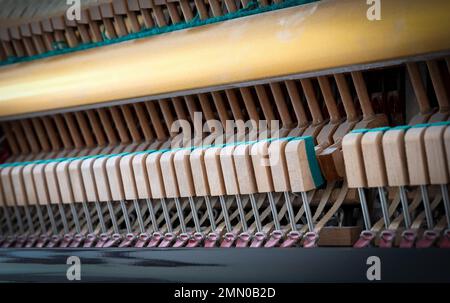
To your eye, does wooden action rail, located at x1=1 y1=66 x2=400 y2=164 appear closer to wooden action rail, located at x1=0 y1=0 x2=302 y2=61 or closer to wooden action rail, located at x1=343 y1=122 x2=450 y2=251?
wooden action rail, located at x1=343 y1=122 x2=450 y2=251

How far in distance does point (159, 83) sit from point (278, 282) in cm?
85

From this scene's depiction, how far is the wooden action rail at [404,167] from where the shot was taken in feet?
6.42

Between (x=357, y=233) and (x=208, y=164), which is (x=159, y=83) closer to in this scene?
(x=208, y=164)

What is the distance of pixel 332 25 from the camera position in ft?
7.01

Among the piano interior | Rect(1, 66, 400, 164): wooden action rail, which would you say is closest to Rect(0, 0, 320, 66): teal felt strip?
the piano interior

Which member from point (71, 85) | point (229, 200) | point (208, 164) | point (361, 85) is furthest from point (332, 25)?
point (71, 85)

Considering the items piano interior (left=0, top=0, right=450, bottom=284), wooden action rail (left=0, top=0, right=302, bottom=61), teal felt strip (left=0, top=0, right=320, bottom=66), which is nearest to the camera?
piano interior (left=0, top=0, right=450, bottom=284)

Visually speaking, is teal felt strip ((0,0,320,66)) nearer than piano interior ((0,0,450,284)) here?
No

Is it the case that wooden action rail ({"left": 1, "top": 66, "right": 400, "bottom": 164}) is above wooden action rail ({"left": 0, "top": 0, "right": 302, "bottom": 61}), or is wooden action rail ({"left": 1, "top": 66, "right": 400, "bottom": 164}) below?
below

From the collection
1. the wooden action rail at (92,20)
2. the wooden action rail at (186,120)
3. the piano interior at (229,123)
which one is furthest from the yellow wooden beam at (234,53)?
the wooden action rail at (186,120)

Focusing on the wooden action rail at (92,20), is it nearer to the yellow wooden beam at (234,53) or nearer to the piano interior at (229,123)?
the piano interior at (229,123)

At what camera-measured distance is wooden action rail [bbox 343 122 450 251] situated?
1957 millimetres

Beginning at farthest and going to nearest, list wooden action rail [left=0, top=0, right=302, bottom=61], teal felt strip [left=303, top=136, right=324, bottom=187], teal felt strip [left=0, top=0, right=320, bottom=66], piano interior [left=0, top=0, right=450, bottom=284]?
1. wooden action rail [left=0, top=0, right=302, bottom=61]
2. teal felt strip [left=0, top=0, right=320, bottom=66]
3. teal felt strip [left=303, top=136, right=324, bottom=187]
4. piano interior [left=0, top=0, right=450, bottom=284]

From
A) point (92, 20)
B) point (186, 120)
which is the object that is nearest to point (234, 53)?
point (186, 120)
